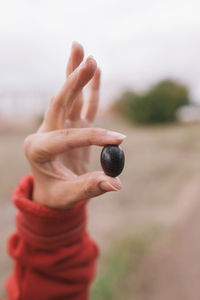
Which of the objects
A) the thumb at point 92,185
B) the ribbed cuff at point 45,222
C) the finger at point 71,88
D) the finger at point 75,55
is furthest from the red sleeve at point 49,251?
the finger at point 75,55

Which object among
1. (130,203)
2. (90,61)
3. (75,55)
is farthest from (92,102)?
(130,203)

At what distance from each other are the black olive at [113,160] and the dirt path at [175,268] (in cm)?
145

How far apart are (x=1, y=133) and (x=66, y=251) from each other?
263 inches

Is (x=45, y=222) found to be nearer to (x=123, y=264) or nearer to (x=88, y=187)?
(x=88, y=187)

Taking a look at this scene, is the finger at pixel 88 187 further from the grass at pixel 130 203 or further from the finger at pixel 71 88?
→ the grass at pixel 130 203

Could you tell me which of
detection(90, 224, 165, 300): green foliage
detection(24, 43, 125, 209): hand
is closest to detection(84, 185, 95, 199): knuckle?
detection(24, 43, 125, 209): hand

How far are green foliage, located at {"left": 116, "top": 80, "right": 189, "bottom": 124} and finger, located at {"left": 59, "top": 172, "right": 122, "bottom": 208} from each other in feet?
26.0

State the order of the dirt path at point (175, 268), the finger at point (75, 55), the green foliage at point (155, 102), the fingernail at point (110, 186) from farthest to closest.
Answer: the green foliage at point (155, 102) < the dirt path at point (175, 268) < the finger at point (75, 55) < the fingernail at point (110, 186)

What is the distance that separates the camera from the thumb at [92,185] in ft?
1.95

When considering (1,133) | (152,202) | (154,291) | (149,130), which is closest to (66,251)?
(154,291)

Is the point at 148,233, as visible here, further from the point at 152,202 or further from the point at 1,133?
the point at 1,133

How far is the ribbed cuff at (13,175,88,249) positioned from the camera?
803 mm

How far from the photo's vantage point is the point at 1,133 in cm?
713

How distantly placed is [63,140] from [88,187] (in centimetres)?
12
